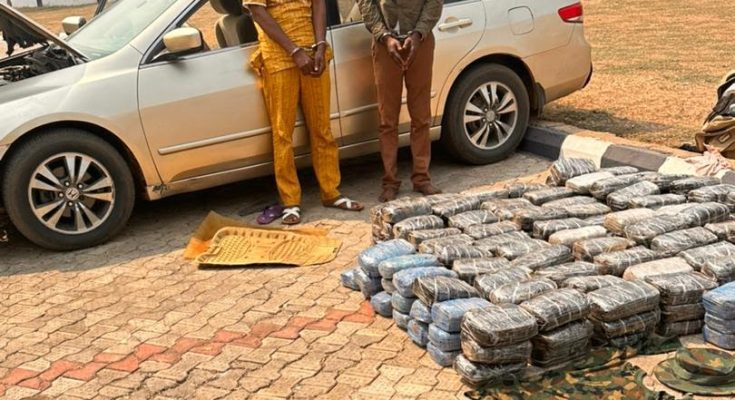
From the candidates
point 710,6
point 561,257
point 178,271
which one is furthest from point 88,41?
point 710,6

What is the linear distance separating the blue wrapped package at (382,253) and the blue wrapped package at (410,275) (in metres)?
0.28

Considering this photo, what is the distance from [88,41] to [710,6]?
464 inches

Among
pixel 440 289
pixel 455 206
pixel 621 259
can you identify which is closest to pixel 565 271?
pixel 621 259

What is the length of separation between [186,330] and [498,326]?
66.4 inches

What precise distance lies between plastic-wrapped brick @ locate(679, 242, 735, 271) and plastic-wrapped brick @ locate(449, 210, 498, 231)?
1.12m

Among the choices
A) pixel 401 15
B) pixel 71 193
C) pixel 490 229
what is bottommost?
pixel 490 229

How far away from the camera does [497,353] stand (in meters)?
3.63

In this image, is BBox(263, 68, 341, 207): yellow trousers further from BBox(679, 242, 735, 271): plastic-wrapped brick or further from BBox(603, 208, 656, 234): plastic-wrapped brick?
BBox(679, 242, 735, 271): plastic-wrapped brick

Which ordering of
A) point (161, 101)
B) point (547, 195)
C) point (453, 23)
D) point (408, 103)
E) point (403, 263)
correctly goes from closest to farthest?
point (403, 263) < point (547, 195) < point (161, 101) < point (408, 103) < point (453, 23)

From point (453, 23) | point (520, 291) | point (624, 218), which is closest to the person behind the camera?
point (520, 291)

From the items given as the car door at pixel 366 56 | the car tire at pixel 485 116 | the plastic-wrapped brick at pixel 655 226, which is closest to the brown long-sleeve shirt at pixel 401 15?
the car door at pixel 366 56

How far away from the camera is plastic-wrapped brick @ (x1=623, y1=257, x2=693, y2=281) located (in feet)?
13.6

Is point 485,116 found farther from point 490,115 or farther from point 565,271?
point 565,271

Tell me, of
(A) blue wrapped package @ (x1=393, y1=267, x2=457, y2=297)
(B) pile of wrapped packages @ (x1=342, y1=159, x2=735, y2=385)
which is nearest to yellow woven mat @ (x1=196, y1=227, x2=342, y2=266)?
(B) pile of wrapped packages @ (x1=342, y1=159, x2=735, y2=385)
